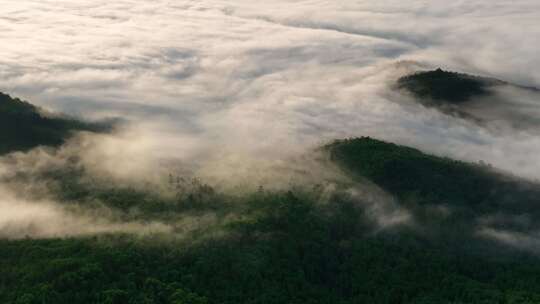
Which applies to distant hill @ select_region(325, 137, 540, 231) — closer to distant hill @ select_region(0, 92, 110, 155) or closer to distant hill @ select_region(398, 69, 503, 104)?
distant hill @ select_region(398, 69, 503, 104)

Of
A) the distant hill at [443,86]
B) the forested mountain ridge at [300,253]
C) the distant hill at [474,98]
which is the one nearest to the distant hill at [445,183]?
the forested mountain ridge at [300,253]

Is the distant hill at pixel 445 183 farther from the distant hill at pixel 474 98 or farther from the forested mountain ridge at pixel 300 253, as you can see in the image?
the distant hill at pixel 474 98

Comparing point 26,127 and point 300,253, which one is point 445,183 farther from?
point 26,127

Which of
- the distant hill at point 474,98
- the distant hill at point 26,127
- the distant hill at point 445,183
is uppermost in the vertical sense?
the distant hill at point 474,98

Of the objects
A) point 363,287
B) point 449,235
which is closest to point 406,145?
point 449,235

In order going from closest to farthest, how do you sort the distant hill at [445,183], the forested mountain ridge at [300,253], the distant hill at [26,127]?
the forested mountain ridge at [300,253]
the distant hill at [445,183]
the distant hill at [26,127]

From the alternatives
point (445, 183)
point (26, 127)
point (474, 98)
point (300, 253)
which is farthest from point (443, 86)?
point (26, 127)

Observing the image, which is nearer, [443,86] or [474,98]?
[443,86]

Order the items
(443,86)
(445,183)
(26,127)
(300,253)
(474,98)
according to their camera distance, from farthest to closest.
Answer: (474,98), (443,86), (26,127), (445,183), (300,253)
